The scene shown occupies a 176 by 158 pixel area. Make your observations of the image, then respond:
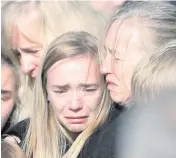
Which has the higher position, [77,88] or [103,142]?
[77,88]

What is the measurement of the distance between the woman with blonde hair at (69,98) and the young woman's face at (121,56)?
23 millimetres

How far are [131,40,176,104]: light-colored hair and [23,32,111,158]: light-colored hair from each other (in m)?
0.09

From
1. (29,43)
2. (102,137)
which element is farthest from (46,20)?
(102,137)

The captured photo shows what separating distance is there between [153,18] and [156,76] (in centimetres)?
13

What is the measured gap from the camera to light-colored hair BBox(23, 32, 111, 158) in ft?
4.12

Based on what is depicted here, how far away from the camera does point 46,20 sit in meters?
1.32

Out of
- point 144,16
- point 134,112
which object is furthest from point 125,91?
point 144,16

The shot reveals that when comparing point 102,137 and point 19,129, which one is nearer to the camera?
point 102,137

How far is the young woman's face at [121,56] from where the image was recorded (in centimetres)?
121

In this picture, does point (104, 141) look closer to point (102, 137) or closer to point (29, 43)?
point (102, 137)

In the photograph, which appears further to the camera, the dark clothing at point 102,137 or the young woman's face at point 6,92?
the young woman's face at point 6,92

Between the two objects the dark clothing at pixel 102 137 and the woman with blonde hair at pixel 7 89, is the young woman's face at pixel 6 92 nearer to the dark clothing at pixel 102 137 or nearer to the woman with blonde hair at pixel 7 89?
the woman with blonde hair at pixel 7 89

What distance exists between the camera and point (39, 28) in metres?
1.32

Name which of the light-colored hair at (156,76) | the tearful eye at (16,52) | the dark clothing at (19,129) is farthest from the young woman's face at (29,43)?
the light-colored hair at (156,76)
